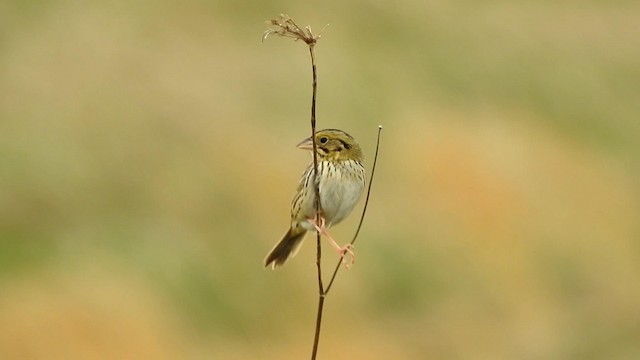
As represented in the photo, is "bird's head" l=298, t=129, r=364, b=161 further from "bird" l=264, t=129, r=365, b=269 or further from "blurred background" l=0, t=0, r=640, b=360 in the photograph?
"blurred background" l=0, t=0, r=640, b=360

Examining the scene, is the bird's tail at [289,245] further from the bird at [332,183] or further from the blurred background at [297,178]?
the blurred background at [297,178]

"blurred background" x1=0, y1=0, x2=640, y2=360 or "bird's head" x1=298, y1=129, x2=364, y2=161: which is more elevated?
"blurred background" x1=0, y1=0, x2=640, y2=360

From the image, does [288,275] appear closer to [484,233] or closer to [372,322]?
[372,322]

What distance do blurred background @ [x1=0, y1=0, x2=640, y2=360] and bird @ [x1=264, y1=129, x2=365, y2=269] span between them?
6090 mm

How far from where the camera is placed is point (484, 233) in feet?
46.3

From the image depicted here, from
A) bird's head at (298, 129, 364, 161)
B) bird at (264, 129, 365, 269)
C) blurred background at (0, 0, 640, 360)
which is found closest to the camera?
bird at (264, 129, 365, 269)

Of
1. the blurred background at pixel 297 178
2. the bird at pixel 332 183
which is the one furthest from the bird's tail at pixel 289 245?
the blurred background at pixel 297 178

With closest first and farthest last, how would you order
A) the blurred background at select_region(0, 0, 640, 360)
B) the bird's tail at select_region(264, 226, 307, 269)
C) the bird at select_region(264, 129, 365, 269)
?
the bird at select_region(264, 129, 365, 269) < the bird's tail at select_region(264, 226, 307, 269) < the blurred background at select_region(0, 0, 640, 360)

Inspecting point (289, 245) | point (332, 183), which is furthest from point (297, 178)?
point (332, 183)

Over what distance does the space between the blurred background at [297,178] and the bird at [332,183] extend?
609cm

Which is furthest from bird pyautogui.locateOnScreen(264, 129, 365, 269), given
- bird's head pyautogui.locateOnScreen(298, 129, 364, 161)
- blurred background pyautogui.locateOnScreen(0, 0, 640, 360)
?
blurred background pyautogui.locateOnScreen(0, 0, 640, 360)

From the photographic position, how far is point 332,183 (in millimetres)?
4531

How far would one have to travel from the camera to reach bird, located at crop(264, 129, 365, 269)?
451 centimetres

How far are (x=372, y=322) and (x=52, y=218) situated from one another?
3.01 metres
